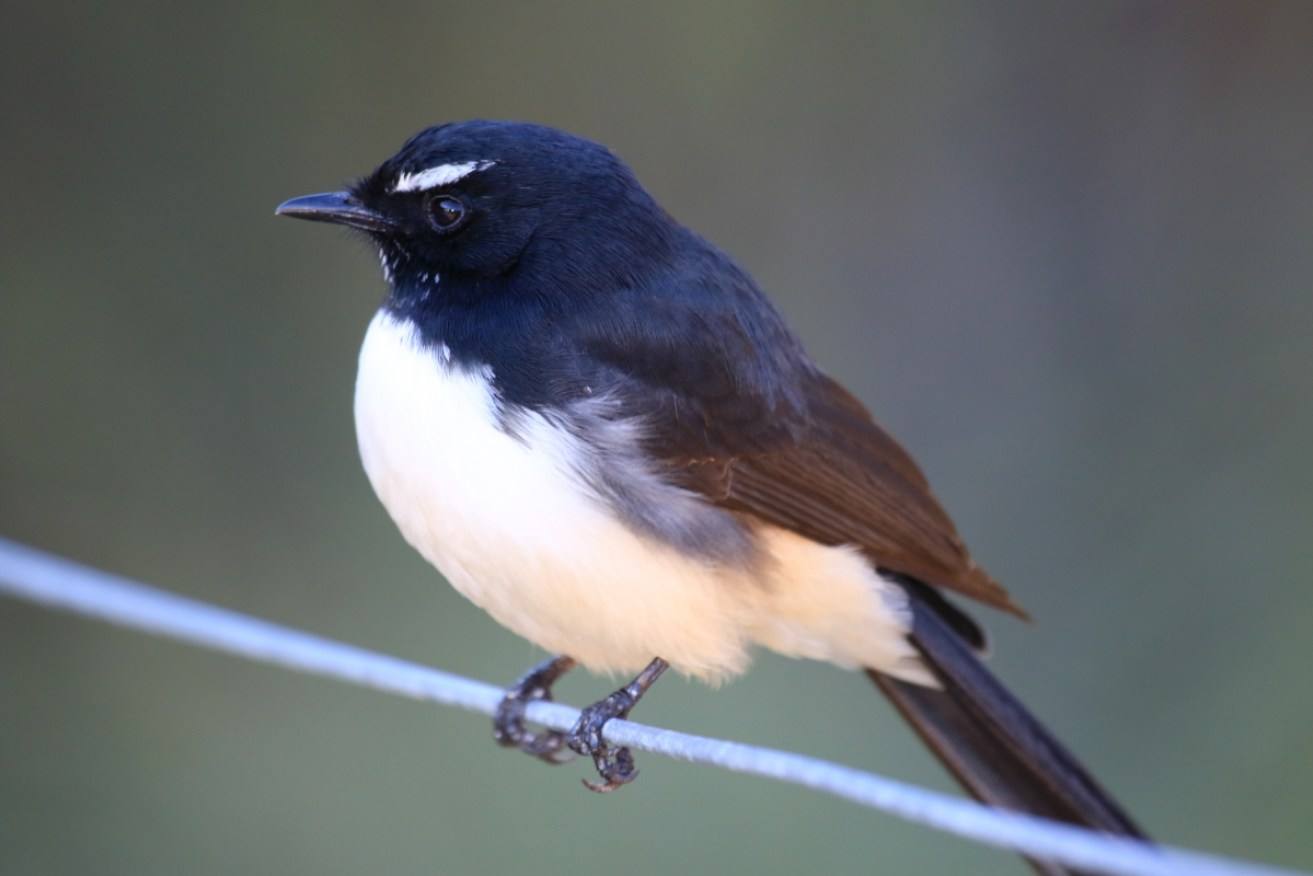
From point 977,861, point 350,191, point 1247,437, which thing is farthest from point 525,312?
point 1247,437

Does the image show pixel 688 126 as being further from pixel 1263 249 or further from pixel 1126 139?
pixel 1263 249

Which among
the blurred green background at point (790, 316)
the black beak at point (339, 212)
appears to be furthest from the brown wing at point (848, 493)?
the blurred green background at point (790, 316)

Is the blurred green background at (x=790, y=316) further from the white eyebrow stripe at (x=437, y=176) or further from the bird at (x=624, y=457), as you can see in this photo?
the white eyebrow stripe at (x=437, y=176)

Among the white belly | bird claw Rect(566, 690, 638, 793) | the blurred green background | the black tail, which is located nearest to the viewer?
the white belly

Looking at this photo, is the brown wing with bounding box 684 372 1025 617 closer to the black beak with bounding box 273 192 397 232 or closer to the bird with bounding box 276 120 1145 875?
the bird with bounding box 276 120 1145 875

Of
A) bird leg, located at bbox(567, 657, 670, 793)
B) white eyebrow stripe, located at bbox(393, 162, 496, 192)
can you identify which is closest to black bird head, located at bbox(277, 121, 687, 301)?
white eyebrow stripe, located at bbox(393, 162, 496, 192)

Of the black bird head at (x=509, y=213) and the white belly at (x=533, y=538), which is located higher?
the black bird head at (x=509, y=213)
